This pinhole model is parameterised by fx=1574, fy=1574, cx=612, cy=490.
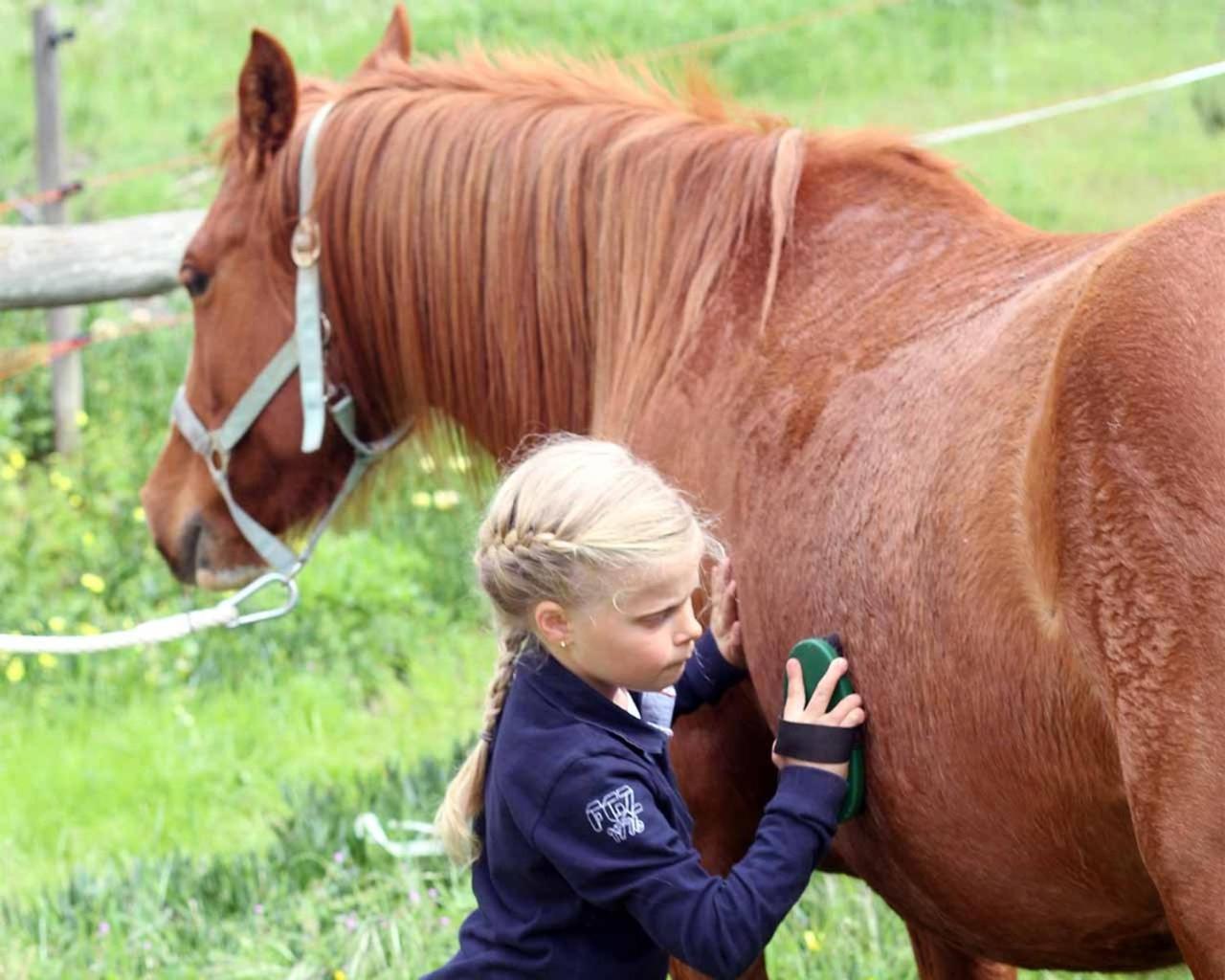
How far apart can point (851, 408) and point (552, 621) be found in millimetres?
472

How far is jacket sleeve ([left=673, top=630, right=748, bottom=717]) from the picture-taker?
82.8 inches

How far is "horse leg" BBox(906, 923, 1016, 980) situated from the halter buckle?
5.14 feet

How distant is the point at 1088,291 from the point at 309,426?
1.73m

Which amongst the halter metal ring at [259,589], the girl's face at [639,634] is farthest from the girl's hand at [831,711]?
the halter metal ring at [259,589]

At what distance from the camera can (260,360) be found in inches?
117

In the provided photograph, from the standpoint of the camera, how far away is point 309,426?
9.60ft

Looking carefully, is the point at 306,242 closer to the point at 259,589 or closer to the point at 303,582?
the point at 259,589

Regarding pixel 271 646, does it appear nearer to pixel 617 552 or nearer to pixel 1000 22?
pixel 617 552

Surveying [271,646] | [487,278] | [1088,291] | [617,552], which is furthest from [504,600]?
[271,646]

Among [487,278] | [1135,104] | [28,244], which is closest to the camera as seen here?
[487,278]

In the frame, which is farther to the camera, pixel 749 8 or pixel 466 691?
pixel 749 8

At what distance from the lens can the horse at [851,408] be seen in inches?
→ 55.9

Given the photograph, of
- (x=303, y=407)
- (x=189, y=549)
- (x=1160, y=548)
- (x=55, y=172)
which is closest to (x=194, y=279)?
(x=303, y=407)

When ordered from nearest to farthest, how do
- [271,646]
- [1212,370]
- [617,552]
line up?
[1212,370] → [617,552] → [271,646]
